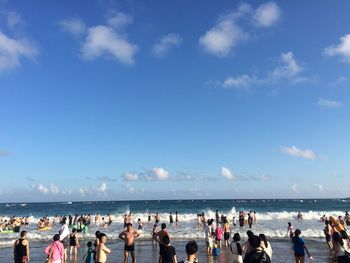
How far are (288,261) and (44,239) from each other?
19.7 m

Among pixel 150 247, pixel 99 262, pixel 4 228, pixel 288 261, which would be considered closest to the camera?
pixel 99 262

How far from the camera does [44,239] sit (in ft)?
95.5

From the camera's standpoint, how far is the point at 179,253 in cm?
2000

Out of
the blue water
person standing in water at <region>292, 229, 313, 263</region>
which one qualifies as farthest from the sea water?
person standing in water at <region>292, 229, 313, 263</region>

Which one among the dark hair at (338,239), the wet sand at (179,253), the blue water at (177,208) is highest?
the dark hair at (338,239)

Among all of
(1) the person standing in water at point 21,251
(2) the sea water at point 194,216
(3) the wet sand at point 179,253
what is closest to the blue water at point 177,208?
(2) the sea water at point 194,216

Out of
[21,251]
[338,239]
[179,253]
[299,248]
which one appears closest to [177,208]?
[179,253]

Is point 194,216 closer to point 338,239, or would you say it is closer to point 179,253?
point 179,253

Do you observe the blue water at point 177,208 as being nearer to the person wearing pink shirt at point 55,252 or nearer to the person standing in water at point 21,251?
the person standing in water at point 21,251

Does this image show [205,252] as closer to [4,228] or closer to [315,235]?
[315,235]

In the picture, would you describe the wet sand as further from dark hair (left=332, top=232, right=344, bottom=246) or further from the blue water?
the blue water

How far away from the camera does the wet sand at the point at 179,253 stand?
709 inches

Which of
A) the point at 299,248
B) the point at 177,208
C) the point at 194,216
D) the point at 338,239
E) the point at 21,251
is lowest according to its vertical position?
the point at 177,208

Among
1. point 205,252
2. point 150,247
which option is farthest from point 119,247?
point 205,252
